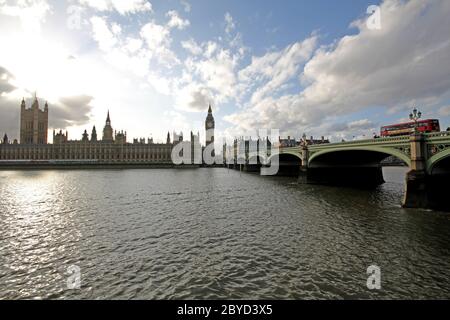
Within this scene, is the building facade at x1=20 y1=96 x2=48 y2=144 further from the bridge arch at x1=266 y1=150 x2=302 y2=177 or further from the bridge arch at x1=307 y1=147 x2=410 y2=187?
the bridge arch at x1=307 y1=147 x2=410 y2=187

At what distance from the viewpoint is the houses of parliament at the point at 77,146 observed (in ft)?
482

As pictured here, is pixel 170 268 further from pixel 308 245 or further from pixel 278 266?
pixel 308 245

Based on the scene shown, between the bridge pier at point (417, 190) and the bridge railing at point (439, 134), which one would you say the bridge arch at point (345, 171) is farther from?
the bridge railing at point (439, 134)

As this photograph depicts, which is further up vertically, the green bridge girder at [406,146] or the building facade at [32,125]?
the building facade at [32,125]

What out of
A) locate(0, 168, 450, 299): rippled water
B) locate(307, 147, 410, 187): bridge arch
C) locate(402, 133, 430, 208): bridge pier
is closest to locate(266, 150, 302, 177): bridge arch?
locate(307, 147, 410, 187): bridge arch

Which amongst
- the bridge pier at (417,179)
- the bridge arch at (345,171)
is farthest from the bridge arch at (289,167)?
the bridge pier at (417,179)

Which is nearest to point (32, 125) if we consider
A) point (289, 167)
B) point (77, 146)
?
point (77, 146)

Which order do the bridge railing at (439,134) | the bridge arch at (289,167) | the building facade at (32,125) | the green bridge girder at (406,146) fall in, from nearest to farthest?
the bridge railing at (439,134) → the green bridge girder at (406,146) → the bridge arch at (289,167) → the building facade at (32,125)

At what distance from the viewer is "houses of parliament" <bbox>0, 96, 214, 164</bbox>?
147 metres

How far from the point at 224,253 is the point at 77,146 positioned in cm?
17506

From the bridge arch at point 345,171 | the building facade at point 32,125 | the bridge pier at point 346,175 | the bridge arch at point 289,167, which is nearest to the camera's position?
the bridge arch at point 345,171

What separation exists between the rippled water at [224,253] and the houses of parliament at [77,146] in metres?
125

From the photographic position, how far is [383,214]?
57.5ft
